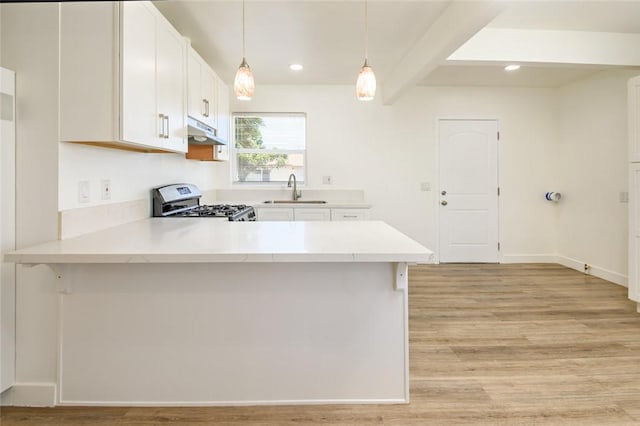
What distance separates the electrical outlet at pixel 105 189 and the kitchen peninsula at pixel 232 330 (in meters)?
0.52

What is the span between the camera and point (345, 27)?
3152mm

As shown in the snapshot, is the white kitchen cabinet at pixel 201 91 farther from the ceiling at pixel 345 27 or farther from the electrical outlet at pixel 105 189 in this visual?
the electrical outlet at pixel 105 189

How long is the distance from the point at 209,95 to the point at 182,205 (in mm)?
1033

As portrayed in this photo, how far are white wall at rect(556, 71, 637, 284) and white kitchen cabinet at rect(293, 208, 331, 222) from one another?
3236mm

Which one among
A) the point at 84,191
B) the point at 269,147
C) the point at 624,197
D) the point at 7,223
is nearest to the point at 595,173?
the point at 624,197

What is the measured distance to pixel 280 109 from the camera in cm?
508

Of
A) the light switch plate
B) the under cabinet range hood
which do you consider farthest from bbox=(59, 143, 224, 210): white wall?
the light switch plate

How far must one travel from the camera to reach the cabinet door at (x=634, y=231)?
10.9 ft

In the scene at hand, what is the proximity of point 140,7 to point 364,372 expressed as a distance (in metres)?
2.23

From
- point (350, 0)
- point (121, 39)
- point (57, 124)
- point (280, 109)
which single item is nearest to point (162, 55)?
point (121, 39)

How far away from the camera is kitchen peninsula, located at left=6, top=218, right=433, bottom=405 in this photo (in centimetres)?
185

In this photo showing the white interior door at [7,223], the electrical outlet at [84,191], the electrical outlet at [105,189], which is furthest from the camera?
the electrical outlet at [105,189]

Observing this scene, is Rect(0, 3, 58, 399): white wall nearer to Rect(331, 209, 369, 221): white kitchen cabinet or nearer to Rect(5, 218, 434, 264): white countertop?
Rect(5, 218, 434, 264): white countertop

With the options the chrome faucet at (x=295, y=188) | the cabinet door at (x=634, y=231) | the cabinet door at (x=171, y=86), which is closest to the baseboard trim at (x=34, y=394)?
the cabinet door at (x=171, y=86)
